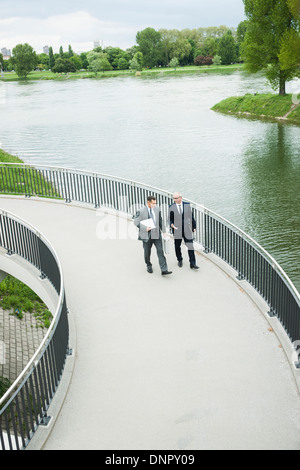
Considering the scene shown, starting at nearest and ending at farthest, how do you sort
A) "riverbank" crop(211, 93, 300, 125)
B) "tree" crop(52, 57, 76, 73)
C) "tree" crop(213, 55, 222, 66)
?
"riverbank" crop(211, 93, 300, 125)
"tree" crop(213, 55, 222, 66)
"tree" crop(52, 57, 76, 73)

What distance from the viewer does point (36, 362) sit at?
5.73m

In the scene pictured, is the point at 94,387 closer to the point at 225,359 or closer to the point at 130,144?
the point at 225,359

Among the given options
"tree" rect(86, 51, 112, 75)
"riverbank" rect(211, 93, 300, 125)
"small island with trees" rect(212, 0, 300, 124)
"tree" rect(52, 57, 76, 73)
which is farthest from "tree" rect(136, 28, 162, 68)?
"small island with trees" rect(212, 0, 300, 124)

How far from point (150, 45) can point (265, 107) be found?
365ft

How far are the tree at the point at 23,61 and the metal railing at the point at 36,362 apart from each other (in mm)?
132093

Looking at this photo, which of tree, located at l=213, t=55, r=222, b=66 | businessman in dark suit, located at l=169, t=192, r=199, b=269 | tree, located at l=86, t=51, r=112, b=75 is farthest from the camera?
tree, located at l=86, t=51, r=112, b=75

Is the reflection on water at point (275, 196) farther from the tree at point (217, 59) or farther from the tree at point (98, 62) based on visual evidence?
the tree at point (98, 62)

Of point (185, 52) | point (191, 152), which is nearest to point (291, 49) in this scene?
point (191, 152)

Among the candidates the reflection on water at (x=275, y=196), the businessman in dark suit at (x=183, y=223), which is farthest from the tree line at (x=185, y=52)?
the businessman in dark suit at (x=183, y=223)

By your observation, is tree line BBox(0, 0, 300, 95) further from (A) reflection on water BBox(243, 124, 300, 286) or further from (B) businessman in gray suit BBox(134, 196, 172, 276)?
(B) businessman in gray suit BBox(134, 196, 172, 276)

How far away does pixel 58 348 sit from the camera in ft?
21.5

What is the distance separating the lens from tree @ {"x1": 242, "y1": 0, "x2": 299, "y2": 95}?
1592 inches

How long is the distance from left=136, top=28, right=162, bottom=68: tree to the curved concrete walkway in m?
143
